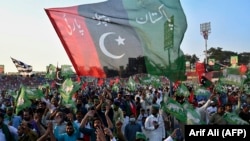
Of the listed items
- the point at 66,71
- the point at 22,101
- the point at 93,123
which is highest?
the point at 66,71

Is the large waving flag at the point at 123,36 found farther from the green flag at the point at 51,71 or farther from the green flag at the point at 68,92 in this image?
the green flag at the point at 51,71

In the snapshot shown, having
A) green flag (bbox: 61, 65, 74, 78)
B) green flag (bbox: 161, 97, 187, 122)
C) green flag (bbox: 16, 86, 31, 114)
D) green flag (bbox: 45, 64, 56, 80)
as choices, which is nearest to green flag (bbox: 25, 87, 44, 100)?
green flag (bbox: 16, 86, 31, 114)

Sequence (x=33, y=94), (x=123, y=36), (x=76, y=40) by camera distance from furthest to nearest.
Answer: (x=33, y=94), (x=76, y=40), (x=123, y=36)

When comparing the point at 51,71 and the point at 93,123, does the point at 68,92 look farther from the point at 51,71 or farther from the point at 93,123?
the point at 51,71

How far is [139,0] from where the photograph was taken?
1081cm

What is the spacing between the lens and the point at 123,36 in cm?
1114

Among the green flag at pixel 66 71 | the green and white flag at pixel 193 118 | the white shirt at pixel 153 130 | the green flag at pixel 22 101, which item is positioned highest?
the green flag at pixel 66 71

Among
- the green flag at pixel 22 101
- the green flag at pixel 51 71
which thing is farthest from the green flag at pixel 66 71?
the green flag at pixel 22 101

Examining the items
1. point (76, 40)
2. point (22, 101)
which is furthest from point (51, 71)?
point (22, 101)

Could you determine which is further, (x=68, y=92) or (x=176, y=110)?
(x=68, y=92)

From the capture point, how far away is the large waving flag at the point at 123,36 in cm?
1039

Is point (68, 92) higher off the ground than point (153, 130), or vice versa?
point (68, 92)

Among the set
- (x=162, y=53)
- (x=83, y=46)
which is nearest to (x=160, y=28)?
(x=162, y=53)

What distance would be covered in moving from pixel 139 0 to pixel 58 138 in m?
4.94
